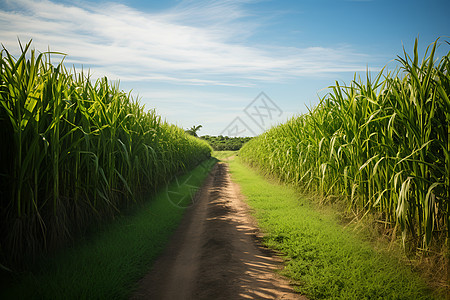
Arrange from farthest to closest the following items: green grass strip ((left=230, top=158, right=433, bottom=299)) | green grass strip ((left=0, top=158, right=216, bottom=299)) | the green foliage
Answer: the green foliage, green grass strip ((left=230, top=158, right=433, bottom=299)), green grass strip ((left=0, top=158, right=216, bottom=299))

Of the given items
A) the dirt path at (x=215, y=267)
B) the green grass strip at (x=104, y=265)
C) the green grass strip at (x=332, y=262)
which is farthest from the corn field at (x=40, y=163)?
the green grass strip at (x=332, y=262)

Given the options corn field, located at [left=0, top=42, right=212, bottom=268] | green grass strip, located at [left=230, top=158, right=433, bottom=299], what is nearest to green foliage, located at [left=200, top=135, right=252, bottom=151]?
green grass strip, located at [left=230, top=158, right=433, bottom=299]

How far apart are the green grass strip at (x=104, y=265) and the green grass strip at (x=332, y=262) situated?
5.47ft

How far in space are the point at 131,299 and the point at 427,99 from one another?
11.7ft

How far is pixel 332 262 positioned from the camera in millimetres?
2943

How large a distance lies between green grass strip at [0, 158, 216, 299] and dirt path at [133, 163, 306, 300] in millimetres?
189

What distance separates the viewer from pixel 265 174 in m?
10.5

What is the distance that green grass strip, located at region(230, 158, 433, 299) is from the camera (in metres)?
2.38

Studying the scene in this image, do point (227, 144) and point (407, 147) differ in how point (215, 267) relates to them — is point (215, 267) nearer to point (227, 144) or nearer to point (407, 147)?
point (407, 147)

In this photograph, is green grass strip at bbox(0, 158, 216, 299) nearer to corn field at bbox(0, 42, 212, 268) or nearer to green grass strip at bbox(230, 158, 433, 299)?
corn field at bbox(0, 42, 212, 268)

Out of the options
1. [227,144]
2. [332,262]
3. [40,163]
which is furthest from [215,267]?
[227,144]

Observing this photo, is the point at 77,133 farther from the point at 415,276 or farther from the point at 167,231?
the point at 415,276

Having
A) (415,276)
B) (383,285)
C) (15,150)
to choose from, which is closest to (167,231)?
(15,150)

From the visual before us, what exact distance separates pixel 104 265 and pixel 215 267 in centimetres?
123
